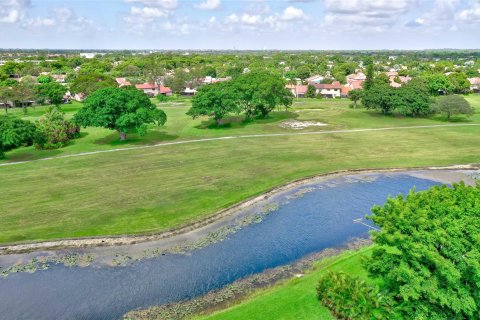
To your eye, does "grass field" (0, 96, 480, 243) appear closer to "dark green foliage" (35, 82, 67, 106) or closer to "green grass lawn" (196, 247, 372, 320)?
"green grass lawn" (196, 247, 372, 320)

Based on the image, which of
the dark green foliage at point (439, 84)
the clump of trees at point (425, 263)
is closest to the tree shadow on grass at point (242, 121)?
the dark green foliage at point (439, 84)

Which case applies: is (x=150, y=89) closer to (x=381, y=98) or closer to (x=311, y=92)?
(x=311, y=92)

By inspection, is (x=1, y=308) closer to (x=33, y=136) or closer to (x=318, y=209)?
(x=318, y=209)

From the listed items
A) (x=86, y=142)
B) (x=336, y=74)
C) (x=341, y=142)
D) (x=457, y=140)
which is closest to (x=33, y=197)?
(x=86, y=142)

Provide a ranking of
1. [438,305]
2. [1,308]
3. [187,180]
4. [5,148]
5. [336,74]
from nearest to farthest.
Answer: [438,305] < [1,308] < [187,180] < [5,148] < [336,74]

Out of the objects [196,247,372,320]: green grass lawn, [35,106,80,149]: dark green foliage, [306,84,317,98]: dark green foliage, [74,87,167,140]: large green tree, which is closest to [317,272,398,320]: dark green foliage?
[196,247,372,320]: green grass lawn
